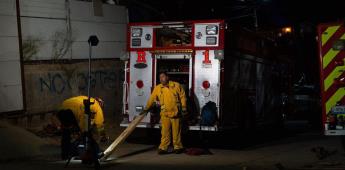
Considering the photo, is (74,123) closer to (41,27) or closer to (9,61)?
(9,61)

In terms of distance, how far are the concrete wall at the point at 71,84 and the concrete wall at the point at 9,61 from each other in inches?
12.3

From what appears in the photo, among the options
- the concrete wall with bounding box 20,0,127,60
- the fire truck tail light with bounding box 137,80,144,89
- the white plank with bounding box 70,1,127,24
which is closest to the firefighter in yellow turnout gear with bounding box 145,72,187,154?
the fire truck tail light with bounding box 137,80,144,89

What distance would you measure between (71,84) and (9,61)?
1.98m

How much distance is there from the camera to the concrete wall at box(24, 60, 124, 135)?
13961 millimetres

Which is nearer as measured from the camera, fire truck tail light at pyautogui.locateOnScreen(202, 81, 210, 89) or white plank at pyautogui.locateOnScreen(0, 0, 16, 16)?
fire truck tail light at pyautogui.locateOnScreen(202, 81, 210, 89)

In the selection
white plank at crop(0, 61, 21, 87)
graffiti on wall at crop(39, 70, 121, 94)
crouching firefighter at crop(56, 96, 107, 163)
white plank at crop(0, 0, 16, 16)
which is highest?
white plank at crop(0, 0, 16, 16)

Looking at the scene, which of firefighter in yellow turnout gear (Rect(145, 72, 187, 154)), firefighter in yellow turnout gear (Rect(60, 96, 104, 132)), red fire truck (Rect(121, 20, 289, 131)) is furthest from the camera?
red fire truck (Rect(121, 20, 289, 131))

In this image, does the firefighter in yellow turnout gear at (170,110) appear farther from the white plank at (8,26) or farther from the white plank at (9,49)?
the white plank at (8,26)

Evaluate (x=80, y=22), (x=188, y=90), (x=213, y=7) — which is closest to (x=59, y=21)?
(x=80, y=22)

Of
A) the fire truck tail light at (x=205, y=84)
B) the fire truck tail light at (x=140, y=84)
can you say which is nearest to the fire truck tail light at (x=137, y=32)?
the fire truck tail light at (x=140, y=84)

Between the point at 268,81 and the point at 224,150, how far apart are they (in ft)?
13.1

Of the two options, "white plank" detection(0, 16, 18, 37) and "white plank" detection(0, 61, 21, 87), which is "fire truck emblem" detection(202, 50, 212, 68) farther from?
"white plank" detection(0, 16, 18, 37)

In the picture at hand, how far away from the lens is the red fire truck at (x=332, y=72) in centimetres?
1067

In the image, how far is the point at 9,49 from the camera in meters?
13.4
